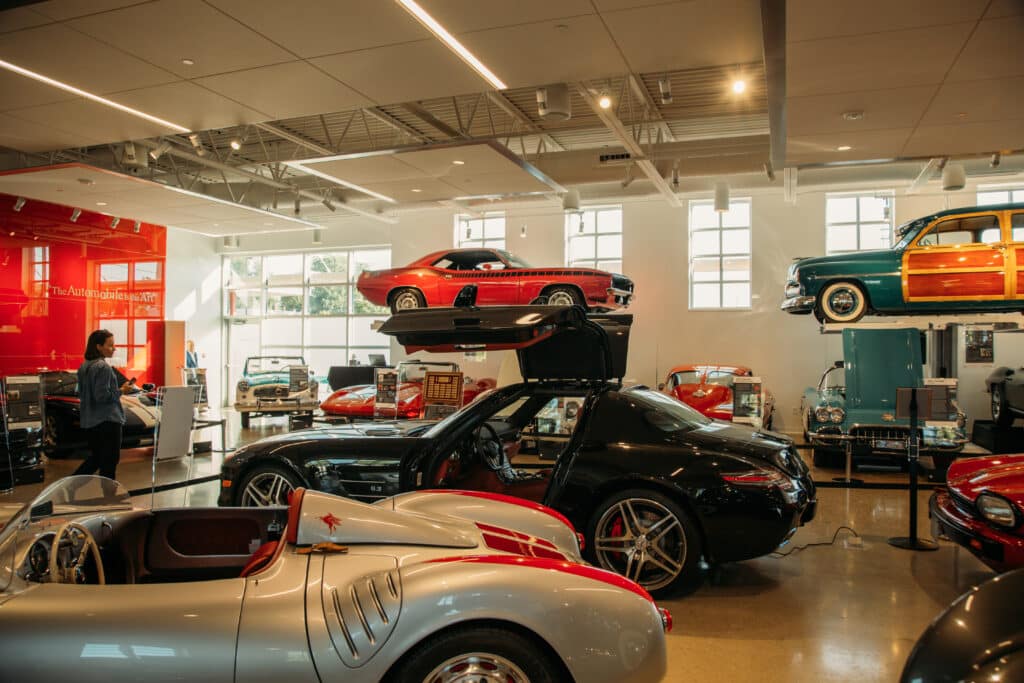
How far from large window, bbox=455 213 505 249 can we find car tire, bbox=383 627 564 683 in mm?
15003

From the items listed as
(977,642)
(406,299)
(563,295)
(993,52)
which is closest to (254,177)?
(406,299)

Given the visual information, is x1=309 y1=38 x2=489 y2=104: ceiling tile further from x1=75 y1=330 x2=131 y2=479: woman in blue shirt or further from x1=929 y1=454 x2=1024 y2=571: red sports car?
x1=929 y1=454 x2=1024 y2=571: red sports car

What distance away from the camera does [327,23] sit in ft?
19.7

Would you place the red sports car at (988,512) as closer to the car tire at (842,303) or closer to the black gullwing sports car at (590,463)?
the black gullwing sports car at (590,463)

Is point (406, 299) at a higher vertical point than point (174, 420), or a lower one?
higher

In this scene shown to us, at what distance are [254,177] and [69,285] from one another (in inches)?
228

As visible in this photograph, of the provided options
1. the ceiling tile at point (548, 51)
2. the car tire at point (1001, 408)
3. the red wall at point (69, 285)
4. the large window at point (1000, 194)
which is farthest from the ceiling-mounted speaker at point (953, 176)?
the red wall at point (69, 285)

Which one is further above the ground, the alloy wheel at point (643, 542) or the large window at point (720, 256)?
the large window at point (720, 256)

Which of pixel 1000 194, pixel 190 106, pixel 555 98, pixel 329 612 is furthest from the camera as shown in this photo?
pixel 1000 194

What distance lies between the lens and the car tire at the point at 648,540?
14.0ft

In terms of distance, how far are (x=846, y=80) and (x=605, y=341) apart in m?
3.96

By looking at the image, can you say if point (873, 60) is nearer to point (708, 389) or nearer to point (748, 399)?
point (748, 399)

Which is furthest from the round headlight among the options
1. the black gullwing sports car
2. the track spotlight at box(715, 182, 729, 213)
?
the track spotlight at box(715, 182, 729, 213)

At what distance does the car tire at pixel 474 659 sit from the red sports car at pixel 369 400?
29.4 feet
